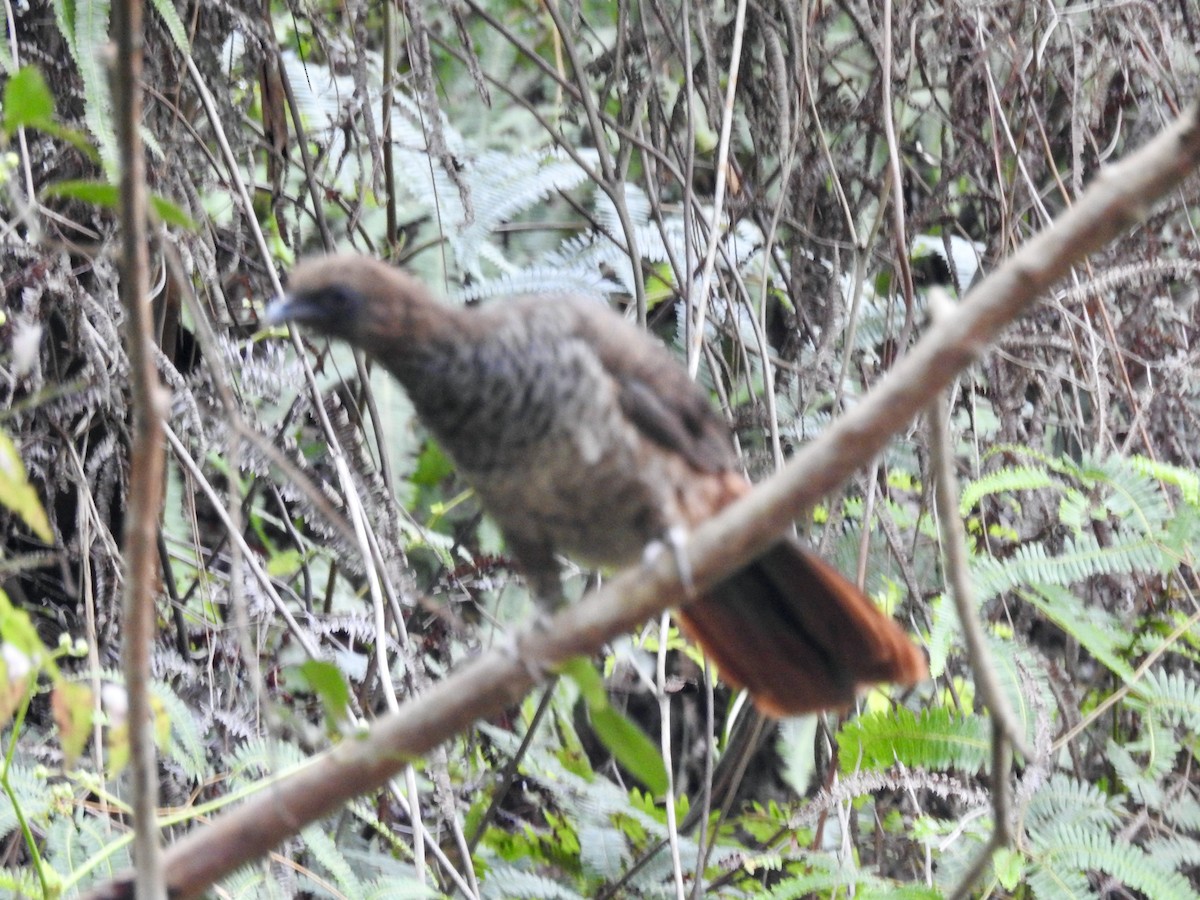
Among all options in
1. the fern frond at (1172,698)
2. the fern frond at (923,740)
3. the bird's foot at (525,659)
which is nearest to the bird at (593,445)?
the fern frond at (923,740)

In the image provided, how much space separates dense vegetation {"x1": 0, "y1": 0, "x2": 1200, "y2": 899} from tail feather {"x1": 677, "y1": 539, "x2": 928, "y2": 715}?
28cm

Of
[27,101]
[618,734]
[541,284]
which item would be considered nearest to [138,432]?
[27,101]

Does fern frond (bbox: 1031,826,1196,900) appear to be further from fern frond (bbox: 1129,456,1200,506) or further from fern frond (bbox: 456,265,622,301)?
fern frond (bbox: 456,265,622,301)

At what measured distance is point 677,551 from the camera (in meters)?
1.54

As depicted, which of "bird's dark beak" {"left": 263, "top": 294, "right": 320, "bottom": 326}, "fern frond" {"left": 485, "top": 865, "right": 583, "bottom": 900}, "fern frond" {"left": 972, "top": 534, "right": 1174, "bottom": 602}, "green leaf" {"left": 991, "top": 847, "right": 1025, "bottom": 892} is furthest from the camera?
"fern frond" {"left": 485, "top": 865, "right": 583, "bottom": 900}

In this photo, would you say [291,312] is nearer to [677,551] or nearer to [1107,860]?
[677,551]

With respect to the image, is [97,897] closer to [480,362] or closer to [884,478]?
[480,362]

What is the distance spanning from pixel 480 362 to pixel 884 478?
1.25 meters

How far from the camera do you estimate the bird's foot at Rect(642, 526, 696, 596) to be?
1455 millimetres

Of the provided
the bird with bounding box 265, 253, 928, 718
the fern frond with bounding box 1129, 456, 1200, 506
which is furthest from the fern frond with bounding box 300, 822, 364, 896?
the fern frond with bounding box 1129, 456, 1200, 506

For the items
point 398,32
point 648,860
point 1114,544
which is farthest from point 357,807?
point 398,32

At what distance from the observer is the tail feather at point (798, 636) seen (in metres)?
2.09

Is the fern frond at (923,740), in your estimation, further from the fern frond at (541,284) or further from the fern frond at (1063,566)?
the fern frond at (541,284)

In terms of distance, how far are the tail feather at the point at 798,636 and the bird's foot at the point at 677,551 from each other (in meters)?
0.18
